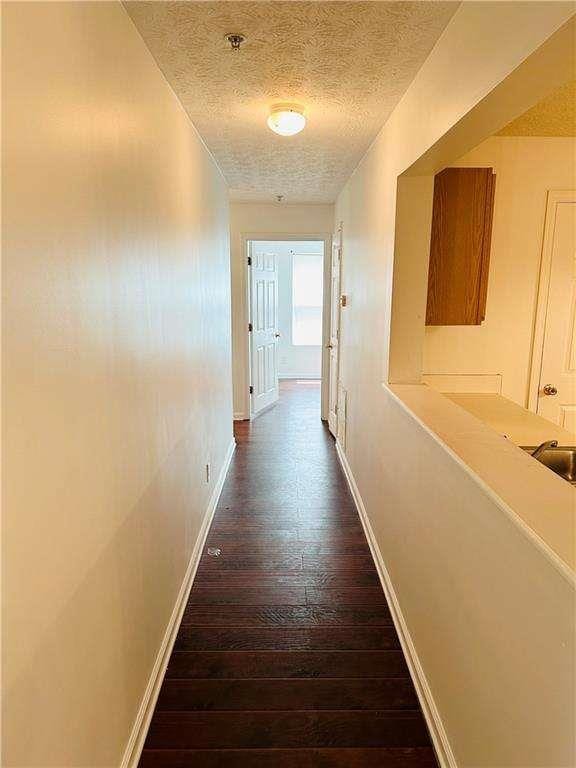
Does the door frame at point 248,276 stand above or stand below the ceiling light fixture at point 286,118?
below

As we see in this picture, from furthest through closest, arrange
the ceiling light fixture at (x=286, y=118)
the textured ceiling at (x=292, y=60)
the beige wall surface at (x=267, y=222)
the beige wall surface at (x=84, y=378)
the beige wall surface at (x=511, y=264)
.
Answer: the beige wall surface at (x=267, y=222)
the beige wall surface at (x=511, y=264)
the ceiling light fixture at (x=286, y=118)
the textured ceiling at (x=292, y=60)
the beige wall surface at (x=84, y=378)

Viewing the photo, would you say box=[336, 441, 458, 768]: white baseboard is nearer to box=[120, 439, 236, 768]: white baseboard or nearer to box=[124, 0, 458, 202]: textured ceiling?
box=[120, 439, 236, 768]: white baseboard

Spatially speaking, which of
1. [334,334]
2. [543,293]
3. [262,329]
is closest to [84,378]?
[543,293]

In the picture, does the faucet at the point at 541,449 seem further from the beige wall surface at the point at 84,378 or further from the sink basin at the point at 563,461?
the beige wall surface at the point at 84,378

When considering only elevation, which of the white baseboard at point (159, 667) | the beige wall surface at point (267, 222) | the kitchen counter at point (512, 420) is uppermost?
the beige wall surface at point (267, 222)

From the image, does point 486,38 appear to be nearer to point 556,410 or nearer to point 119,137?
point 119,137

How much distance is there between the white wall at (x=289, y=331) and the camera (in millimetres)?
7766

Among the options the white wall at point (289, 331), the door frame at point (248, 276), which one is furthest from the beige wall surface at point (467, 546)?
the white wall at point (289, 331)

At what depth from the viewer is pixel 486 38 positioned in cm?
130

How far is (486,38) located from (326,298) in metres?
3.98

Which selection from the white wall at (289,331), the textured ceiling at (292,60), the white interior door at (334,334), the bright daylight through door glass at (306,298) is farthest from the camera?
the bright daylight through door glass at (306,298)

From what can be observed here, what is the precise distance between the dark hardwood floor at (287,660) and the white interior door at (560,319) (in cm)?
151

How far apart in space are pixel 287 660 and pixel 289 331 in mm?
6395

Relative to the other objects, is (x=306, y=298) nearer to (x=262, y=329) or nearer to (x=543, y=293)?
(x=262, y=329)
